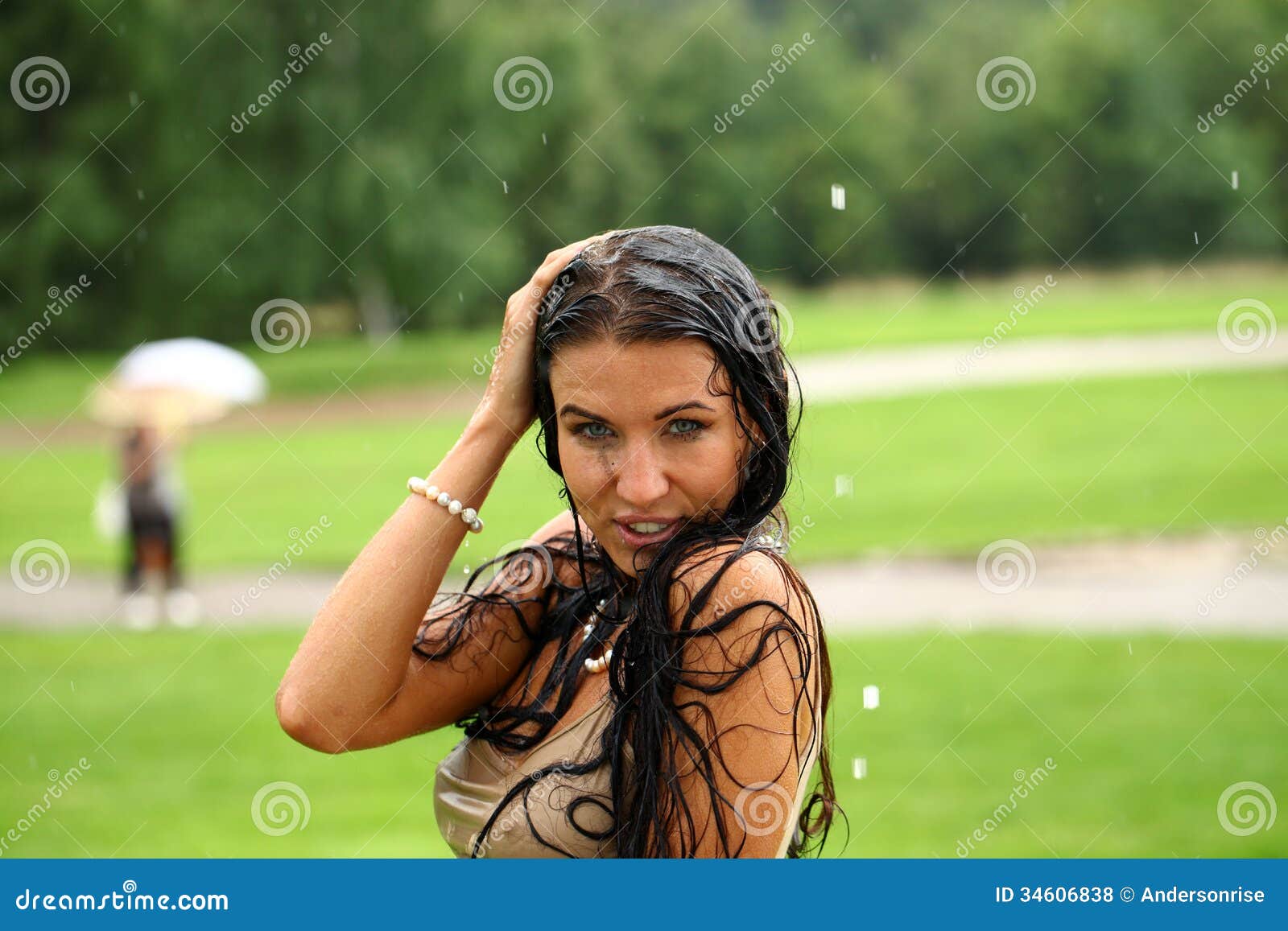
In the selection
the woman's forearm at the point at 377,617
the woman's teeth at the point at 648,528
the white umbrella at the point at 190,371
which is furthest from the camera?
the white umbrella at the point at 190,371

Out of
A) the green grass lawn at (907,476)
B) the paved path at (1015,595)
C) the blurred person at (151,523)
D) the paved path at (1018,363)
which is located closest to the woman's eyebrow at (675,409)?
the paved path at (1015,595)

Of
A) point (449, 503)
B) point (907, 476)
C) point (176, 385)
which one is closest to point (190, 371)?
point (176, 385)

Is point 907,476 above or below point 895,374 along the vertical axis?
below

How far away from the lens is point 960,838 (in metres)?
6.25

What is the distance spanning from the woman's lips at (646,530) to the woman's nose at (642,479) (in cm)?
3

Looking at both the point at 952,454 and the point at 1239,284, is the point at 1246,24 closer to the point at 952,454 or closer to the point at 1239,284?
the point at 1239,284

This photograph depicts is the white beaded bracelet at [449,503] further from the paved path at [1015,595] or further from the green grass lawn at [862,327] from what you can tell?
the green grass lawn at [862,327]

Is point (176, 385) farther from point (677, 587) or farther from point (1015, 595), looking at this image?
point (677, 587)

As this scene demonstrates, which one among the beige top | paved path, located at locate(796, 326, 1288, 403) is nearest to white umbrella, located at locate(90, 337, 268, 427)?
the beige top

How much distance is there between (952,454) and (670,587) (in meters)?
18.5

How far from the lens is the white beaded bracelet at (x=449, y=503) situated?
2.06 metres

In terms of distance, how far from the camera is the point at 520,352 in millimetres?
2055

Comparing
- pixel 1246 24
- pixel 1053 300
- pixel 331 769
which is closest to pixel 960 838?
pixel 331 769

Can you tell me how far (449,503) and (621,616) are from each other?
30 centimetres
